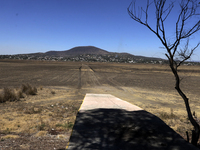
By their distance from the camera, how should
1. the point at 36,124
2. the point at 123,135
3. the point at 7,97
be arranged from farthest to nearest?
the point at 7,97 → the point at 36,124 → the point at 123,135

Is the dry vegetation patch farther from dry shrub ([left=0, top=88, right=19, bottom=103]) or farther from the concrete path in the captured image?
dry shrub ([left=0, top=88, right=19, bottom=103])

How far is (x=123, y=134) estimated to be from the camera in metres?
3.52

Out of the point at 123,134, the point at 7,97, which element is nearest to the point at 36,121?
the point at 123,134

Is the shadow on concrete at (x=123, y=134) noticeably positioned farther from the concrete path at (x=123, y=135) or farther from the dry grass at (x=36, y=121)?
the dry grass at (x=36, y=121)

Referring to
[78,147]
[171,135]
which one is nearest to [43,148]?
[78,147]

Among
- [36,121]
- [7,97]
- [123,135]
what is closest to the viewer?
[123,135]

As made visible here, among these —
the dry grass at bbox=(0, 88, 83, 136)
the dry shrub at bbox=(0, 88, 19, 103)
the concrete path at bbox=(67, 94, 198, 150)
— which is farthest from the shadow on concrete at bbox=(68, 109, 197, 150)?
the dry shrub at bbox=(0, 88, 19, 103)

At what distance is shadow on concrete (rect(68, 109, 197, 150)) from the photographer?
10.1 ft

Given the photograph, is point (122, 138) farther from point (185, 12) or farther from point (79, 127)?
point (185, 12)

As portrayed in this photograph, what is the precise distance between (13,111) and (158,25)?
7084mm

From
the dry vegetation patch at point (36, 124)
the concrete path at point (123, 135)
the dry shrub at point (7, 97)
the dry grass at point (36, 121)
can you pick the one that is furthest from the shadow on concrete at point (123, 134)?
the dry shrub at point (7, 97)

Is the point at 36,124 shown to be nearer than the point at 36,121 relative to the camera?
Yes

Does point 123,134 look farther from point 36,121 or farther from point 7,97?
point 7,97

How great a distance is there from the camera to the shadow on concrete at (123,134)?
3.09m
